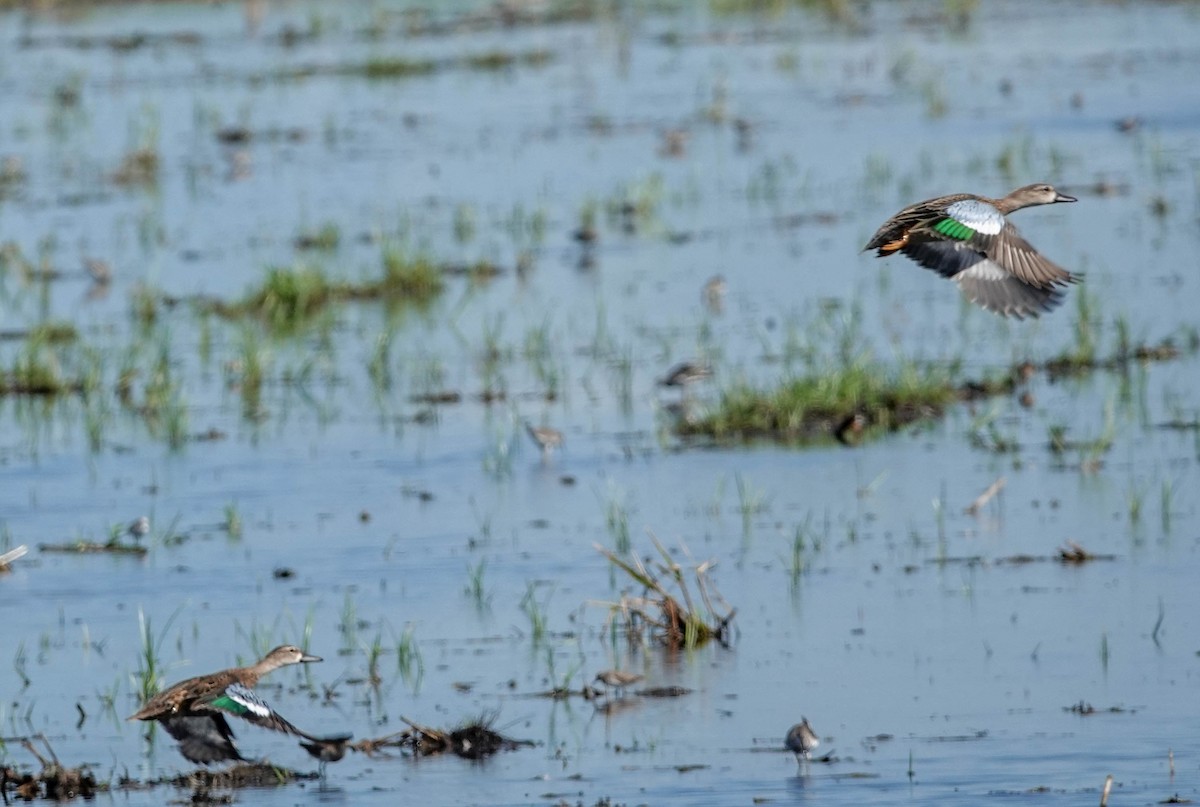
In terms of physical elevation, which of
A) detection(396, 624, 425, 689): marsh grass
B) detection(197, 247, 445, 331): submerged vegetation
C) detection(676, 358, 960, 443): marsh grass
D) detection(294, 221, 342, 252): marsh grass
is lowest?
detection(396, 624, 425, 689): marsh grass

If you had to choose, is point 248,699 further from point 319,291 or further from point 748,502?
point 319,291

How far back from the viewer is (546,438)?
1230 centimetres

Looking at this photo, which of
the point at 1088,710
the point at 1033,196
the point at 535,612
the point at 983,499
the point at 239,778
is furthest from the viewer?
the point at 983,499

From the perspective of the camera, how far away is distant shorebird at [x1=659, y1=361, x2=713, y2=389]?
1314cm

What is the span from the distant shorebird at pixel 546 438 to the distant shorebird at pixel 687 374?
40.8 inches

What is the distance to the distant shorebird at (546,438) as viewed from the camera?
12307 millimetres

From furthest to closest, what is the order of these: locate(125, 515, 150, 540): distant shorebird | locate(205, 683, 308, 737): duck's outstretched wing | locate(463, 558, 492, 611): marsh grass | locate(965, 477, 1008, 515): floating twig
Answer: locate(125, 515, 150, 540): distant shorebird < locate(965, 477, 1008, 515): floating twig < locate(463, 558, 492, 611): marsh grass < locate(205, 683, 308, 737): duck's outstretched wing

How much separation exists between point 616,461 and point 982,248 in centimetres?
453

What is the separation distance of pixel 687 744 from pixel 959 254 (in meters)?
2.05

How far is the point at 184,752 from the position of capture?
7.49 metres

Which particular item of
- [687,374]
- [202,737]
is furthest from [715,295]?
[202,737]

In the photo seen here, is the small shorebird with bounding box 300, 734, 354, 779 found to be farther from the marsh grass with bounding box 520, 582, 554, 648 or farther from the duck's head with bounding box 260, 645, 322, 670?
the marsh grass with bounding box 520, 582, 554, 648

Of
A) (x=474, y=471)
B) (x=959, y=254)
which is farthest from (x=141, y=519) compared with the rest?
(x=959, y=254)

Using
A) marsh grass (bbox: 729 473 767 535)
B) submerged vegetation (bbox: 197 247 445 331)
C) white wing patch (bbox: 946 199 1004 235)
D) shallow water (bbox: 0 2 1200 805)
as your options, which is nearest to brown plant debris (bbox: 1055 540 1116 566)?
shallow water (bbox: 0 2 1200 805)
